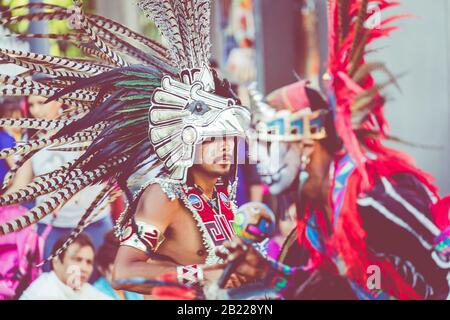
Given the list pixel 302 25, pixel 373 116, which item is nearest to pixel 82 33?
pixel 302 25

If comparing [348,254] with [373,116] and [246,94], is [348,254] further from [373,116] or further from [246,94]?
[246,94]

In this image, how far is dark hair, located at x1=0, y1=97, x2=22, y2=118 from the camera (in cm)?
320

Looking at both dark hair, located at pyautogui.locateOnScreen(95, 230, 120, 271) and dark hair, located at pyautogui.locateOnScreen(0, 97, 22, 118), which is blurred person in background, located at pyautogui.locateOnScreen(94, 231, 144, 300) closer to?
dark hair, located at pyautogui.locateOnScreen(95, 230, 120, 271)

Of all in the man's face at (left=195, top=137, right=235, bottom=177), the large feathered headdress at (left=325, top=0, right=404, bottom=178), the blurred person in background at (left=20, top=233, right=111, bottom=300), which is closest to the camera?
the large feathered headdress at (left=325, top=0, right=404, bottom=178)

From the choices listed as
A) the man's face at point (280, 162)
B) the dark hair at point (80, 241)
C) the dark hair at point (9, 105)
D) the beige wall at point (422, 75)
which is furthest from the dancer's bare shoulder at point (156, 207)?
the beige wall at point (422, 75)

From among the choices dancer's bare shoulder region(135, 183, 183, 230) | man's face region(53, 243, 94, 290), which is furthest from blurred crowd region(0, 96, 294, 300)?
dancer's bare shoulder region(135, 183, 183, 230)

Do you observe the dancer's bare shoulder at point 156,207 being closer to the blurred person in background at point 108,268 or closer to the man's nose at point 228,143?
the blurred person in background at point 108,268

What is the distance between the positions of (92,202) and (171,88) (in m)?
0.57

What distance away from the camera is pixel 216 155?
3.12 meters

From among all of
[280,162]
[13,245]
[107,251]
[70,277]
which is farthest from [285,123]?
[13,245]

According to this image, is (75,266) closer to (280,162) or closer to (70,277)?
(70,277)

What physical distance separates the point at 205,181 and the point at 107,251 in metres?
0.49

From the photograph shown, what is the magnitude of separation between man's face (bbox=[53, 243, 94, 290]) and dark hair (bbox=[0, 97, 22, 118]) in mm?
604
